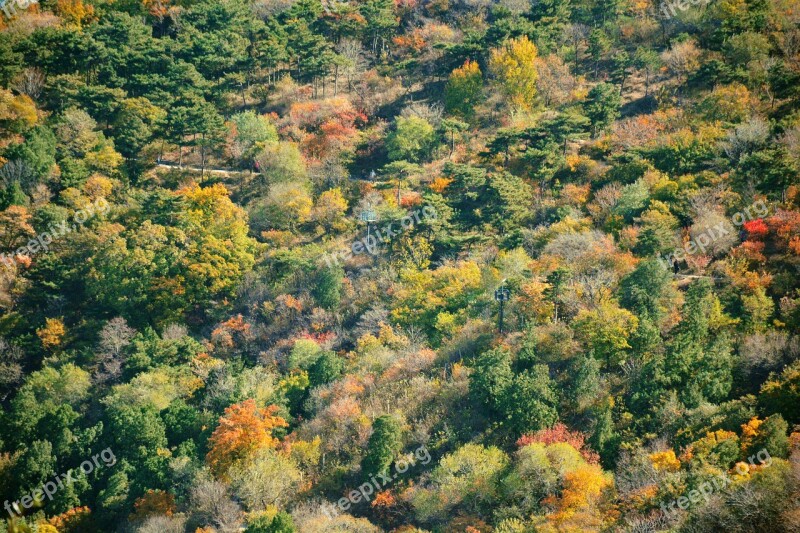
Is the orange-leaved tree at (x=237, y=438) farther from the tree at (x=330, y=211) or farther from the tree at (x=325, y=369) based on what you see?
the tree at (x=330, y=211)

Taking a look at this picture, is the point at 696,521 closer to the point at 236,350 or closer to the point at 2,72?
the point at 236,350

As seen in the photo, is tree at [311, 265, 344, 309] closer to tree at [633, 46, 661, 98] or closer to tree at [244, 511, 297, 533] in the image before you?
tree at [244, 511, 297, 533]

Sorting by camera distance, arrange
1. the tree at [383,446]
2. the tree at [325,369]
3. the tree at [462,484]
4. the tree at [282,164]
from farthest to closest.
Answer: the tree at [282,164], the tree at [325,369], the tree at [383,446], the tree at [462,484]

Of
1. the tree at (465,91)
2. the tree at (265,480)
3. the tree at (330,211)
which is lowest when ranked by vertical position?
the tree at (265,480)

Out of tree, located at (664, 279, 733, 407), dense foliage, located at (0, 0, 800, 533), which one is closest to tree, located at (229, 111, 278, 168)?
dense foliage, located at (0, 0, 800, 533)

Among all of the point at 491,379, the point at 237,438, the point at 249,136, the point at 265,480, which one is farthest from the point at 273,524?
the point at 249,136

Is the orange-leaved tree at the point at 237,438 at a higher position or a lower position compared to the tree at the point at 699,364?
lower

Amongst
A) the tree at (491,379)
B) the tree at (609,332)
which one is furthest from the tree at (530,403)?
the tree at (609,332)

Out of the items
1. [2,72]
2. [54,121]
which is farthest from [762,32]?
[2,72]
